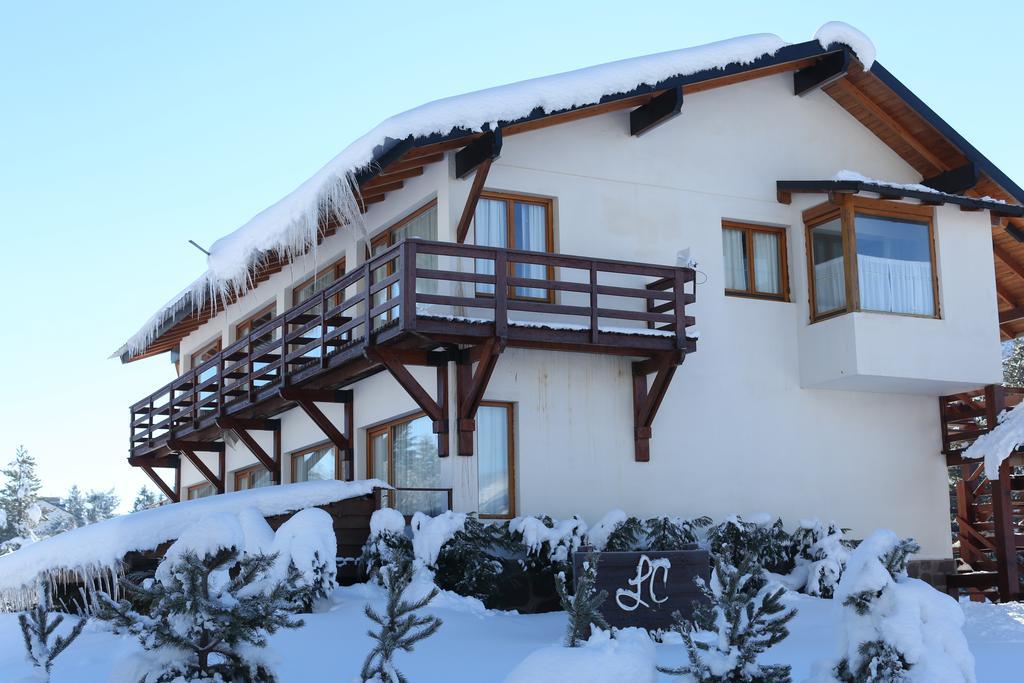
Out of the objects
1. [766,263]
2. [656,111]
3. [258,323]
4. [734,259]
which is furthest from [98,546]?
[258,323]

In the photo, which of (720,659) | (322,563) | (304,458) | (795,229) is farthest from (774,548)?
(720,659)

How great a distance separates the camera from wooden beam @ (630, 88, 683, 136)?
1753 cm

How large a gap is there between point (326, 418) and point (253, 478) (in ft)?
17.2

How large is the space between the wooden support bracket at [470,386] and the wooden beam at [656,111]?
4.50 meters

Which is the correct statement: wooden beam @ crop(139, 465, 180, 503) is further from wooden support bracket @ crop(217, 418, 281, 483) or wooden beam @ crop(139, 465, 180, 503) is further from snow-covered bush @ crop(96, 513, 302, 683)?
snow-covered bush @ crop(96, 513, 302, 683)

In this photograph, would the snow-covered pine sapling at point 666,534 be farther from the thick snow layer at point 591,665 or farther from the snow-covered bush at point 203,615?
the snow-covered bush at point 203,615

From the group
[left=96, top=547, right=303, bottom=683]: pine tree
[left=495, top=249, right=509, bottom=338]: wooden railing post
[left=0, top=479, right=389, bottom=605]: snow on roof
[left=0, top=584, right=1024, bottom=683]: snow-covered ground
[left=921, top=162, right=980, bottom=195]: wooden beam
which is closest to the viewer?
[left=96, top=547, right=303, bottom=683]: pine tree

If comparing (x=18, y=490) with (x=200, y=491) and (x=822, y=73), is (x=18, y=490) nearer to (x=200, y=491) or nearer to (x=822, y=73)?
(x=200, y=491)

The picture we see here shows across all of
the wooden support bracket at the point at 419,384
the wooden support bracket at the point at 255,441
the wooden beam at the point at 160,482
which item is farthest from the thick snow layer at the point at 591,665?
the wooden beam at the point at 160,482

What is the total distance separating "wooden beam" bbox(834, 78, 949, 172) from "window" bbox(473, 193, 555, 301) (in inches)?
221

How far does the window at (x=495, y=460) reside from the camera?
16203mm

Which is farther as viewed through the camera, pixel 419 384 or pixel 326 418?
pixel 326 418

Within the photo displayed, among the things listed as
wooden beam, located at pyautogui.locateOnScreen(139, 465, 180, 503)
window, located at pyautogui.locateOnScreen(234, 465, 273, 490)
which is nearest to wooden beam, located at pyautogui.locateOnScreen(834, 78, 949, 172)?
window, located at pyautogui.locateOnScreen(234, 465, 273, 490)

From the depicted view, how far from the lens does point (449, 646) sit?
1129 cm
